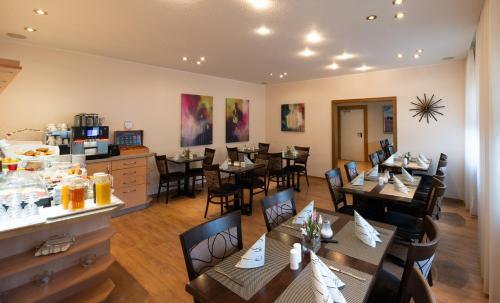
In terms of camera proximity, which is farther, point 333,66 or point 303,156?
point 303,156

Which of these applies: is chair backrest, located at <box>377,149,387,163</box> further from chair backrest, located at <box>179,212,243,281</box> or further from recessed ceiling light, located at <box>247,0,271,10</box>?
chair backrest, located at <box>179,212,243,281</box>

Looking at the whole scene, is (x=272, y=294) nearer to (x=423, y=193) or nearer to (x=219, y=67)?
(x=423, y=193)

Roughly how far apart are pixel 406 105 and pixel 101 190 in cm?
610

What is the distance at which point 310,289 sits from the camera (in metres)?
1.25

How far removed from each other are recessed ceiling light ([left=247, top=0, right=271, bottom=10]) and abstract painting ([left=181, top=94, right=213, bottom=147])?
144 inches

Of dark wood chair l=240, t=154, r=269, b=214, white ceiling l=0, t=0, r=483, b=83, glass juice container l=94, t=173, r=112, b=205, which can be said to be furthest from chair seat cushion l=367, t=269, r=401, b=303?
dark wood chair l=240, t=154, r=269, b=214

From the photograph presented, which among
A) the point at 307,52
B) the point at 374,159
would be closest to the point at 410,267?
the point at 307,52

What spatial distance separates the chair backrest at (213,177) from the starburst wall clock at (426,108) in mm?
4586

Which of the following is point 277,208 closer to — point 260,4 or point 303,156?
point 260,4

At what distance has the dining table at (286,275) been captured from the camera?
1.20 metres

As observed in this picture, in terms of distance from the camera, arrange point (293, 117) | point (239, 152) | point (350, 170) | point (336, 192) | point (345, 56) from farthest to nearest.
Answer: point (293, 117), point (239, 152), point (345, 56), point (350, 170), point (336, 192)

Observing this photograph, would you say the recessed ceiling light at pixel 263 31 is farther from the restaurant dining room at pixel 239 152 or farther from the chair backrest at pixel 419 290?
the chair backrest at pixel 419 290

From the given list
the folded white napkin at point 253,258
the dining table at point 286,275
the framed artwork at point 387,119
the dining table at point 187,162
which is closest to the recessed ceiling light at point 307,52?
the dining table at point 187,162

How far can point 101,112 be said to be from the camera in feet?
15.4
